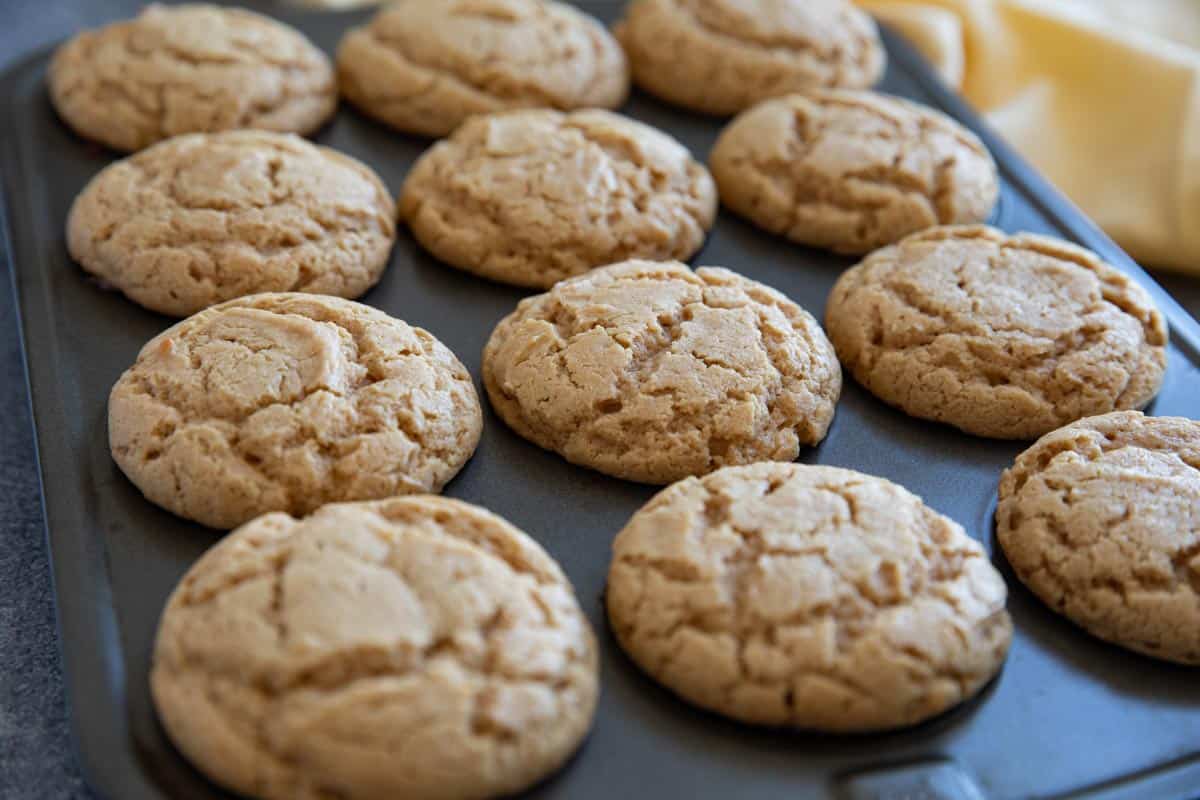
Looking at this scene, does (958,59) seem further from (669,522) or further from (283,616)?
(283,616)

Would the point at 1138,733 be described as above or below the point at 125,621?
above

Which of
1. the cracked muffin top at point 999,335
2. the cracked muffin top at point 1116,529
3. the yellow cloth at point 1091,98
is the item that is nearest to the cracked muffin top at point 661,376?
the cracked muffin top at point 999,335

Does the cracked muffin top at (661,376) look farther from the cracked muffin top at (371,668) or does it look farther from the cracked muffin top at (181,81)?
the cracked muffin top at (181,81)

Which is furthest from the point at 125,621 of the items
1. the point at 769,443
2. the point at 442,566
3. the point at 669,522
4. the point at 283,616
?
the point at 769,443

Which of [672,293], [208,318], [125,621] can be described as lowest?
[125,621]

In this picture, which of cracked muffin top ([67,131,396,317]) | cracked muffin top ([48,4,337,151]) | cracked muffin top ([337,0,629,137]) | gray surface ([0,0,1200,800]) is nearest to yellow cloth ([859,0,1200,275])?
cracked muffin top ([337,0,629,137])
